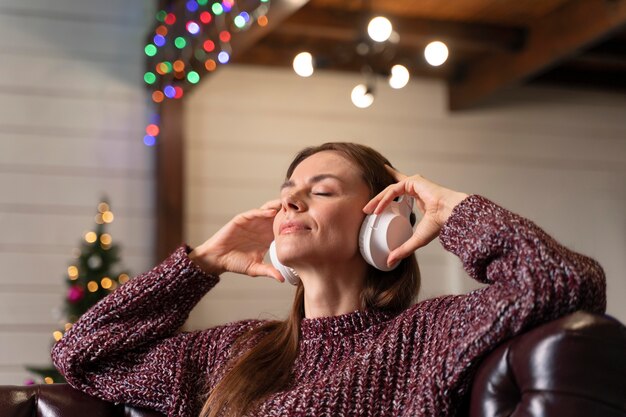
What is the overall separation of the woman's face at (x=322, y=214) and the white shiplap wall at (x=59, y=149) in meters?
3.25

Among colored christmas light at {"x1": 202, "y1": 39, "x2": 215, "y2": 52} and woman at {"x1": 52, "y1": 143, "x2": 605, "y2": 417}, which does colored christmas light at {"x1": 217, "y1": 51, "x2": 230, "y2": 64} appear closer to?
colored christmas light at {"x1": 202, "y1": 39, "x2": 215, "y2": 52}

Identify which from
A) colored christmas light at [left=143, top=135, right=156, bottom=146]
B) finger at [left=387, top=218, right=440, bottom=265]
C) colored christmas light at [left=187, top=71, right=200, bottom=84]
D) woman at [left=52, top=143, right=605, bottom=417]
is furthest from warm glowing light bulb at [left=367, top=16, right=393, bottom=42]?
finger at [left=387, top=218, right=440, bottom=265]

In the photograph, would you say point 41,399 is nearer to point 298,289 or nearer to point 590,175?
point 298,289

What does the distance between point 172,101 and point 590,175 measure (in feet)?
9.33

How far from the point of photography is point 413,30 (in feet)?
16.5

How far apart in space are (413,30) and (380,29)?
1273mm

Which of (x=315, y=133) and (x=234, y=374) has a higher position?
(x=315, y=133)

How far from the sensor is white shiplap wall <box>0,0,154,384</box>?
15.8 ft

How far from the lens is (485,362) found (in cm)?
134

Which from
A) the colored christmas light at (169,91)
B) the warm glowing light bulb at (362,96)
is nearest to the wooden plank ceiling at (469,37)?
the warm glowing light bulb at (362,96)

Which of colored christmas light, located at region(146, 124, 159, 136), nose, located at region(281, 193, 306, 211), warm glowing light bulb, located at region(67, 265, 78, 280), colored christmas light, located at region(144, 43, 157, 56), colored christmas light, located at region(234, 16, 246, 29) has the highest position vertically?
colored christmas light, located at region(234, 16, 246, 29)

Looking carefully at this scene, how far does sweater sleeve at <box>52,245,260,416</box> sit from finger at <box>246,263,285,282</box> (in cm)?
9

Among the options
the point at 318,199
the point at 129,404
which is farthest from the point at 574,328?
the point at 129,404

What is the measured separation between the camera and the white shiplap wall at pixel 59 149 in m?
4.82
